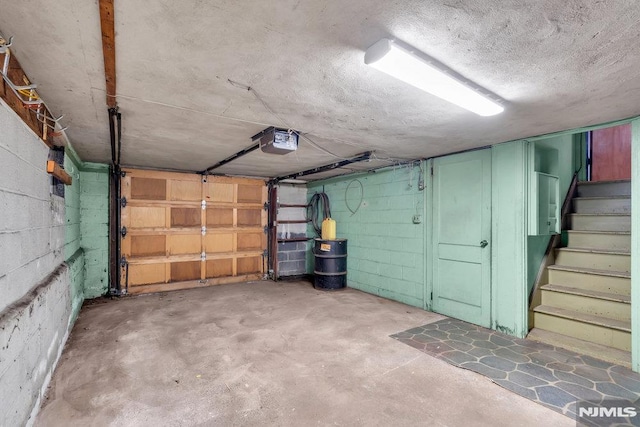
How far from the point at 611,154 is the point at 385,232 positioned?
4.07m

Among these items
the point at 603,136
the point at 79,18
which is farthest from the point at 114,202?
the point at 603,136

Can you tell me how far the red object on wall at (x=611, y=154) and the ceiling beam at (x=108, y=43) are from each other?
6.78 m

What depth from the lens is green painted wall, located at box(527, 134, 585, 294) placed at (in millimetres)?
3529

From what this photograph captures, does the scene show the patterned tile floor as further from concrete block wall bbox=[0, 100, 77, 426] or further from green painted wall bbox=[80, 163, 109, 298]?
green painted wall bbox=[80, 163, 109, 298]

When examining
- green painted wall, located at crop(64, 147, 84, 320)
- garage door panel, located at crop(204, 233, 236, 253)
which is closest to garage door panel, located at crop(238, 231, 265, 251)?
garage door panel, located at crop(204, 233, 236, 253)

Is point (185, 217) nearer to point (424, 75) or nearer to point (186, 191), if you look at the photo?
point (186, 191)

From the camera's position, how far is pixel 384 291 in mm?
5137

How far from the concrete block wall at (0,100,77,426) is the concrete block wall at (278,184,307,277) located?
4233 mm

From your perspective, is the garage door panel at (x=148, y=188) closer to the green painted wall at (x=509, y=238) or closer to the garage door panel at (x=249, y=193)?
the garage door panel at (x=249, y=193)

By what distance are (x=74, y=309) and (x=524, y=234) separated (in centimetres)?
553

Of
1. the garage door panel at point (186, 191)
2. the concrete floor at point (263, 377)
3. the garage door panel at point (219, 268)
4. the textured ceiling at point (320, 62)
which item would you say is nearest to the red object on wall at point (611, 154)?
the textured ceiling at point (320, 62)

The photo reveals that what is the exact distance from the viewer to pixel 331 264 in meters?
5.60

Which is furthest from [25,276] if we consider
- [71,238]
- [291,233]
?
[291,233]

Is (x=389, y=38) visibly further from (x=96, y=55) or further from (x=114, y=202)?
(x=114, y=202)
